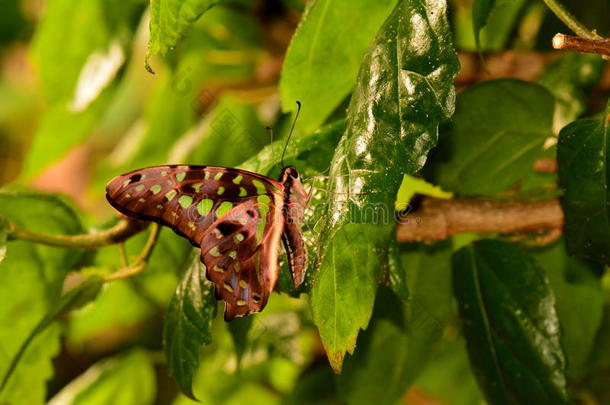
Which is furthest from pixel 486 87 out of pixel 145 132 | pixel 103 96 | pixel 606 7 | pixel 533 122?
pixel 145 132

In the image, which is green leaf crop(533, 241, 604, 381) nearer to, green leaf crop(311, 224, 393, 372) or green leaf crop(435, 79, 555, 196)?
green leaf crop(435, 79, 555, 196)

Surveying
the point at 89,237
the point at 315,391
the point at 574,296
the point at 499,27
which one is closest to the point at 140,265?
the point at 89,237

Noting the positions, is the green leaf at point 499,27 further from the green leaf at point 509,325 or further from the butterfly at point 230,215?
the butterfly at point 230,215

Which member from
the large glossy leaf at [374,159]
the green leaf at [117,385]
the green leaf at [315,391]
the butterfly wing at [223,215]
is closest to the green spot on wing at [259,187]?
the butterfly wing at [223,215]

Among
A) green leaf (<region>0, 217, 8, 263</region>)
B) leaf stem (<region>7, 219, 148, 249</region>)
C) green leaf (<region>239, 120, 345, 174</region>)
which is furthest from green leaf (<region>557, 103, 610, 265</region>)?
green leaf (<region>0, 217, 8, 263</region>)

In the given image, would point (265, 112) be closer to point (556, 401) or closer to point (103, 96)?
point (103, 96)

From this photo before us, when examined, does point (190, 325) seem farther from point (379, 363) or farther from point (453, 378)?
point (453, 378)
